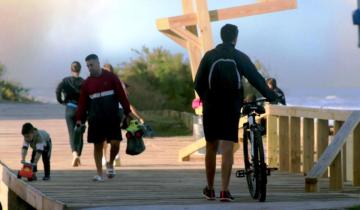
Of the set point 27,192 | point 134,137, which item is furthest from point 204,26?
point 27,192

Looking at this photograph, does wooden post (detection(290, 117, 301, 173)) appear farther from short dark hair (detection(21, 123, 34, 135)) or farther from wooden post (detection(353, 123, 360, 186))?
short dark hair (detection(21, 123, 34, 135))

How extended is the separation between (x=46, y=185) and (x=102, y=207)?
3.67m

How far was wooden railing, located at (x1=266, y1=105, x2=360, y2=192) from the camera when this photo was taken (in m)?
14.2

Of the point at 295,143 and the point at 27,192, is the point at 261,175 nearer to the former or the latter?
the point at 27,192

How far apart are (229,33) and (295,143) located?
19.4ft

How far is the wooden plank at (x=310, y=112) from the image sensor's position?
15.8 meters

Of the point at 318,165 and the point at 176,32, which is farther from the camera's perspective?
the point at 176,32

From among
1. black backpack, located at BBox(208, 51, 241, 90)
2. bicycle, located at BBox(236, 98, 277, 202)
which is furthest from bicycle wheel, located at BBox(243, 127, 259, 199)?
black backpack, located at BBox(208, 51, 241, 90)

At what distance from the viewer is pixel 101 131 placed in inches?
603

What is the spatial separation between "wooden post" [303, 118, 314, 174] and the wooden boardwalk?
13.1 inches

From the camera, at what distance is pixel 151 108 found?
37.1 meters

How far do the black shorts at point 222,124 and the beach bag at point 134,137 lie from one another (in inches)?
148

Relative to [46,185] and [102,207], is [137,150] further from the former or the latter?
[102,207]

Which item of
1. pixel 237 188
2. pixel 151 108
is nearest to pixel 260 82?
pixel 237 188
